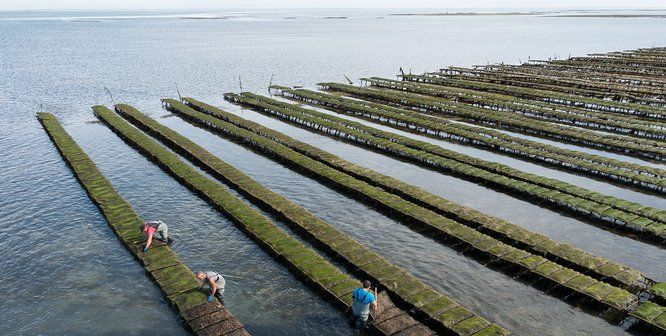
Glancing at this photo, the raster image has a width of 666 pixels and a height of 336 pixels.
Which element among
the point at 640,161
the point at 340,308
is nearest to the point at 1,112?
the point at 340,308

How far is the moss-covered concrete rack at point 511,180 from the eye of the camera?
39938 mm

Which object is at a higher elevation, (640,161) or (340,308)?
(640,161)

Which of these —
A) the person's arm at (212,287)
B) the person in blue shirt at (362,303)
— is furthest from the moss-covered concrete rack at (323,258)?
the person's arm at (212,287)

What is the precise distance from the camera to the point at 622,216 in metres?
40.0

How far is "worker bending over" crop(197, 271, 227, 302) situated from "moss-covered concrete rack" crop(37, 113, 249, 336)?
0.59 metres

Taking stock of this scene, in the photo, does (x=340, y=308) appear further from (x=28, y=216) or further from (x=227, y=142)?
(x=227, y=142)

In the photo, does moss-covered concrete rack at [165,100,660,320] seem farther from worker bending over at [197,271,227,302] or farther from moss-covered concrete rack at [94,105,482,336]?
worker bending over at [197,271,227,302]

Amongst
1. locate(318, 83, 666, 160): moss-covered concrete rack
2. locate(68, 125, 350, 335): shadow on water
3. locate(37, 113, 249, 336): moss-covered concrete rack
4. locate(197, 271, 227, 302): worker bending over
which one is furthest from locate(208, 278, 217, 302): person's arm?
locate(318, 83, 666, 160): moss-covered concrete rack

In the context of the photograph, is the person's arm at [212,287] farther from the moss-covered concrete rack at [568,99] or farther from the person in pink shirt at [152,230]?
the moss-covered concrete rack at [568,99]

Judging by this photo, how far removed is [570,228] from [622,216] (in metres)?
4.55

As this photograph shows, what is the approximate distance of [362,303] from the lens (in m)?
26.0

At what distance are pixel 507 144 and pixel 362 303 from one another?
141 ft

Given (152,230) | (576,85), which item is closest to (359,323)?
(152,230)

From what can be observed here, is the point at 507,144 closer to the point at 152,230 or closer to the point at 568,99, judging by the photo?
the point at 568,99
